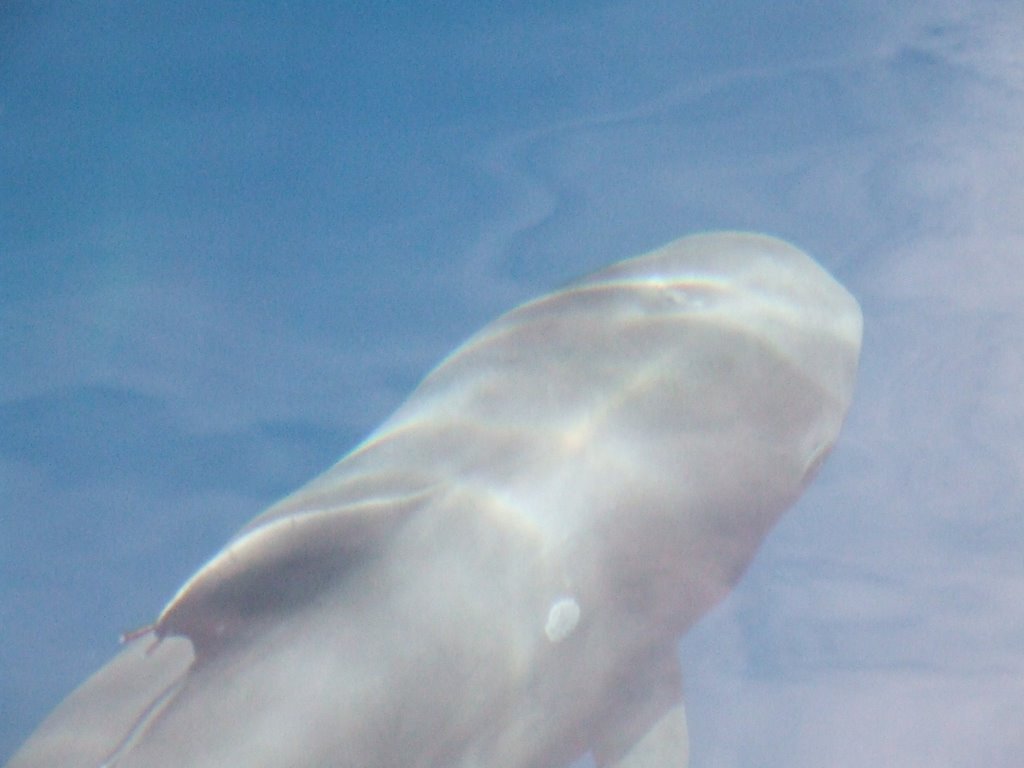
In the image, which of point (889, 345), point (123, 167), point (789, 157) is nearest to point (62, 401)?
point (123, 167)

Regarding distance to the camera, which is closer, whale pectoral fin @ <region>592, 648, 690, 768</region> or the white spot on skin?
the white spot on skin

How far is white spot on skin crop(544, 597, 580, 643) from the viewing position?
159 inches

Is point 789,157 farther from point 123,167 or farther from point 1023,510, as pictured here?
point 1023,510

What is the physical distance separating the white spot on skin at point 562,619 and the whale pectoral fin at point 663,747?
1.22 metres

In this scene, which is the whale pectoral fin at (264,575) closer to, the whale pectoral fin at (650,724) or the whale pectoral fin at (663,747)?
the whale pectoral fin at (650,724)

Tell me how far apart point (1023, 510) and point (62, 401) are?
598 inches

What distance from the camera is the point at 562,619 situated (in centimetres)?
408

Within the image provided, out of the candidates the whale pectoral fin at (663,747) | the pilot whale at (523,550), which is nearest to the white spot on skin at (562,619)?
the pilot whale at (523,550)

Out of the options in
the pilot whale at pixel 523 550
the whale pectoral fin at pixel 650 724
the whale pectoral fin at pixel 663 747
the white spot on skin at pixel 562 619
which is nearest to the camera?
the pilot whale at pixel 523 550

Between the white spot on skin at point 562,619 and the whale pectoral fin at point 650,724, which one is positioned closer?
the white spot on skin at point 562,619

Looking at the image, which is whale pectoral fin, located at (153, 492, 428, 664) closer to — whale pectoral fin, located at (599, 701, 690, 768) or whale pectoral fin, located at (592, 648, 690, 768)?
whale pectoral fin, located at (592, 648, 690, 768)

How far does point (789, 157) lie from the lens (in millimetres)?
10469

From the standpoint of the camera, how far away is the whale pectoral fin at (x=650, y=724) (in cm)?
482

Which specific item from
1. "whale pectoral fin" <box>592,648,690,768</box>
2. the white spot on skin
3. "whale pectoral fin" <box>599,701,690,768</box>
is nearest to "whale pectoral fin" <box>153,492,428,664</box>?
the white spot on skin
